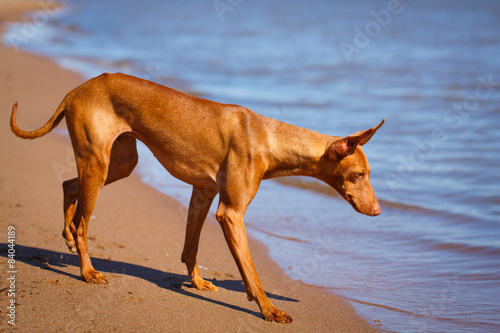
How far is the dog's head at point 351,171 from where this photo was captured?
4.56 m

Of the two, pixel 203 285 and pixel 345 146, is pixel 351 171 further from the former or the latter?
pixel 203 285

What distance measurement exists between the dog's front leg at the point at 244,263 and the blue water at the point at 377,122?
821mm

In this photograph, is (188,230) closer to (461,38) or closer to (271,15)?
(461,38)

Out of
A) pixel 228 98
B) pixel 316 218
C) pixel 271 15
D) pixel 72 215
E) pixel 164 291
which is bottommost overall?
pixel 271 15

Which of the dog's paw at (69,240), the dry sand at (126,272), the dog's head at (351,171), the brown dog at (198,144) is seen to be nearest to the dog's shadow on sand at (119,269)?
the dry sand at (126,272)

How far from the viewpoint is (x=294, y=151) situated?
470 centimetres

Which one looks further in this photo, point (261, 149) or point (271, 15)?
point (271, 15)

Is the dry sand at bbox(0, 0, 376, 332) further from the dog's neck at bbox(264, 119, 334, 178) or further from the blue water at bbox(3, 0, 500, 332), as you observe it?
the dog's neck at bbox(264, 119, 334, 178)

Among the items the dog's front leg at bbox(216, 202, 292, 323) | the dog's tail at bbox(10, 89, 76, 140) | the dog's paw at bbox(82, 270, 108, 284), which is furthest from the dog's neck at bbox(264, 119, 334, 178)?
the dog's tail at bbox(10, 89, 76, 140)

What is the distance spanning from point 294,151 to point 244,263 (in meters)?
0.96

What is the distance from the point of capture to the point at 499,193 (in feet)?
25.7

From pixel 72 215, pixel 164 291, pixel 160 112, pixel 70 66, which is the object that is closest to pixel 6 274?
pixel 72 215

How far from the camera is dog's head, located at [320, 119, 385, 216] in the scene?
4559 mm

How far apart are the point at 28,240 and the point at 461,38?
849 inches
